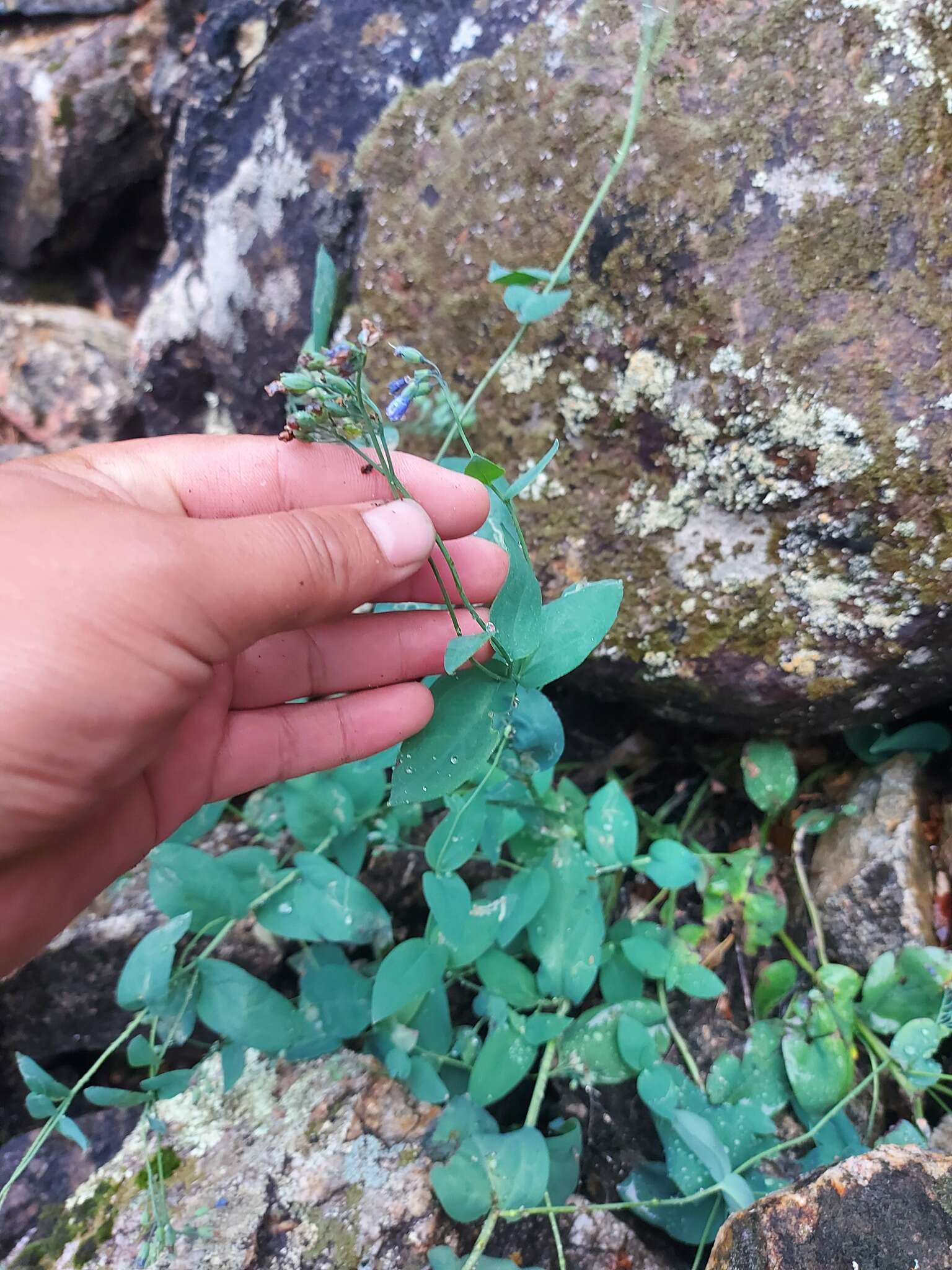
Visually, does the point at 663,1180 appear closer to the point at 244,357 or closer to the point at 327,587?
the point at 327,587

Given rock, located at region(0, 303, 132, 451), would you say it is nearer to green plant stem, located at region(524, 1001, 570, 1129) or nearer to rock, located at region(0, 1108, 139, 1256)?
rock, located at region(0, 1108, 139, 1256)

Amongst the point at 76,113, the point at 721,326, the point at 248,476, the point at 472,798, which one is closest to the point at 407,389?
the point at 248,476

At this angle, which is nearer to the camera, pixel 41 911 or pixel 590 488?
pixel 41 911

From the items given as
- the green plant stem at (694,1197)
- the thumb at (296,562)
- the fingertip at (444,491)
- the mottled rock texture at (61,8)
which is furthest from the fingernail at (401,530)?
the mottled rock texture at (61,8)

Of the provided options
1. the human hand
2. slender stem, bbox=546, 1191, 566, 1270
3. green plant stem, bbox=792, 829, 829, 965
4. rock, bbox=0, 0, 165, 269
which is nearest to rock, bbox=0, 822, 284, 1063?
the human hand

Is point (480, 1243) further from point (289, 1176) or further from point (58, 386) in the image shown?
point (58, 386)

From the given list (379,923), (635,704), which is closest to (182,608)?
(379,923)
